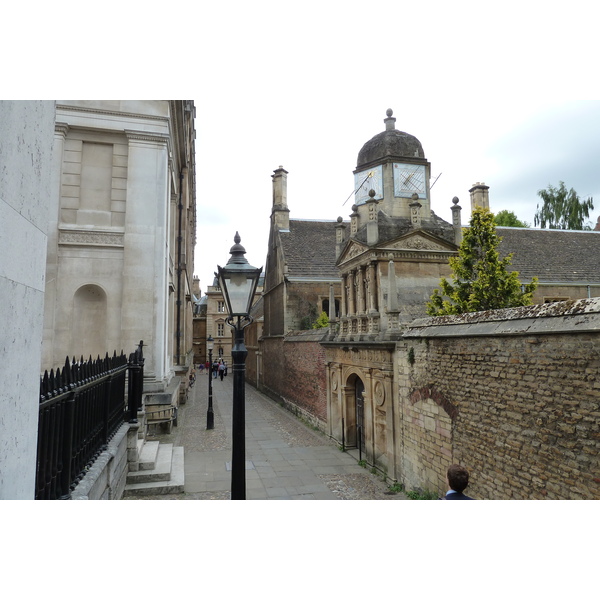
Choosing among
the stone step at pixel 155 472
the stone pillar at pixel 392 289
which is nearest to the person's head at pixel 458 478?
the stone step at pixel 155 472

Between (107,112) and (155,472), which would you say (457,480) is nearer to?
(155,472)

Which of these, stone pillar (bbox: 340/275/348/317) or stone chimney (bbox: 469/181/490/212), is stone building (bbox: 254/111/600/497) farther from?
stone chimney (bbox: 469/181/490/212)

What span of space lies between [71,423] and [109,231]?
8574 millimetres

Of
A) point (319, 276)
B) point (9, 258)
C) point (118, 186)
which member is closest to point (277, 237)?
point (319, 276)

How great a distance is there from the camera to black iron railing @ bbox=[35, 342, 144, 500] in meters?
3.35

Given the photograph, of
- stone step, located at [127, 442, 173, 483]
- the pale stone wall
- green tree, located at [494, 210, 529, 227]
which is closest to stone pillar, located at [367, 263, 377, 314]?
stone step, located at [127, 442, 173, 483]

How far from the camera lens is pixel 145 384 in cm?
1162

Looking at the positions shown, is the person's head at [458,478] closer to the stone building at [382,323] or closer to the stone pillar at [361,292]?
the stone building at [382,323]

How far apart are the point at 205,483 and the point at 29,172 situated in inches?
332

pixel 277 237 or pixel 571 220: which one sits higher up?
pixel 571 220

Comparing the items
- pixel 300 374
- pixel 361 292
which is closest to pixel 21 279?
pixel 361 292

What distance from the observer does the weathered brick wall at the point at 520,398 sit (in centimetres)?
496

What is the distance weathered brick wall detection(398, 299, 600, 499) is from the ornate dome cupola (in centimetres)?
581

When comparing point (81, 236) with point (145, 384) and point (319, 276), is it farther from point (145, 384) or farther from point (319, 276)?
point (319, 276)
